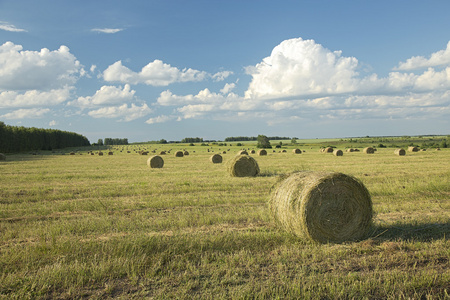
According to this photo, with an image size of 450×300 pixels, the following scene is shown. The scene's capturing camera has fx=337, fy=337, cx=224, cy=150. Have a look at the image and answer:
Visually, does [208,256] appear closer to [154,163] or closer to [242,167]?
[242,167]

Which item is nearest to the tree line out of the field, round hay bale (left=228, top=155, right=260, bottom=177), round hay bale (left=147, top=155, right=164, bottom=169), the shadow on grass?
round hay bale (left=147, top=155, right=164, bottom=169)

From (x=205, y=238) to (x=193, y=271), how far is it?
4.33 ft

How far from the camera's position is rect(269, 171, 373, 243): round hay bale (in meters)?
7.05

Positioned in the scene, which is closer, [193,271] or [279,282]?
[279,282]

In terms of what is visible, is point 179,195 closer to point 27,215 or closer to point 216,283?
point 27,215

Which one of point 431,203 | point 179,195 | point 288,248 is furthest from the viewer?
point 179,195

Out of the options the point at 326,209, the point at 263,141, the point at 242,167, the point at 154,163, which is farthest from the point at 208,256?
the point at 263,141

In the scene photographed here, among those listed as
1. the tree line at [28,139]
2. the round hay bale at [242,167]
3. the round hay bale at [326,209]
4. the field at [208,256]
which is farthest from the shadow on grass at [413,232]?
the tree line at [28,139]

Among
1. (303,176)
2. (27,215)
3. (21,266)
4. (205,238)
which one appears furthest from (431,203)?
(27,215)

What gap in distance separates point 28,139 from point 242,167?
228 ft

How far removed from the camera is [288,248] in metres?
6.43

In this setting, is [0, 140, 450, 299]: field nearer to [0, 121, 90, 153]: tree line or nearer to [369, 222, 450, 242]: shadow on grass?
[369, 222, 450, 242]: shadow on grass

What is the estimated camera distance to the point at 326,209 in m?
Result: 7.21

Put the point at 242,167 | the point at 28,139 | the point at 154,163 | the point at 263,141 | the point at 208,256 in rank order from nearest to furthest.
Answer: the point at 208,256
the point at 242,167
the point at 154,163
the point at 28,139
the point at 263,141
